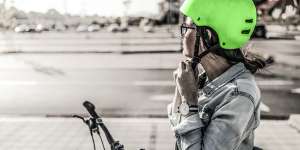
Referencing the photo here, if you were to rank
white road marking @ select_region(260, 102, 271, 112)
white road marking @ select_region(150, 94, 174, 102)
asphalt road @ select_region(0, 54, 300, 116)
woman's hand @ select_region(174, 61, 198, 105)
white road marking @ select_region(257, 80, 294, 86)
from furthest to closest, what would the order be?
1. white road marking @ select_region(257, 80, 294, 86)
2. white road marking @ select_region(150, 94, 174, 102)
3. asphalt road @ select_region(0, 54, 300, 116)
4. white road marking @ select_region(260, 102, 271, 112)
5. woman's hand @ select_region(174, 61, 198, 105)

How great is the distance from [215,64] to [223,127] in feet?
1.41

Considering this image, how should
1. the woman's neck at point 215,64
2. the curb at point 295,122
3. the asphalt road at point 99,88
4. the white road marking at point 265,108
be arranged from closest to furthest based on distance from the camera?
the woman's neck at point 215,64 → the curb at point 295,122 → the white road marking at point 265,108 → the asphalt road at point 99,88

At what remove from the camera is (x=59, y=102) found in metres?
11.2

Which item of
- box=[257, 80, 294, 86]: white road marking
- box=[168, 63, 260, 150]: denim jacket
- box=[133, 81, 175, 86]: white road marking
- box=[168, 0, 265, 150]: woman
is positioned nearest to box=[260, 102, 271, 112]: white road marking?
box=[257, 80, 294, 86]: white road marking

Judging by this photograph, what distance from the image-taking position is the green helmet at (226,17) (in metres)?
2.22

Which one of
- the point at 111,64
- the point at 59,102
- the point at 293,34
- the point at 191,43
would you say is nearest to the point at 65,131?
the point at 59,102

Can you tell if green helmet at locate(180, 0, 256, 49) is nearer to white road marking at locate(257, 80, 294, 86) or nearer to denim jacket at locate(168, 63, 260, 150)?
denim jacket at locate(168, 63, 260, 150)

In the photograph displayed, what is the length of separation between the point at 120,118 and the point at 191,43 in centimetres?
697

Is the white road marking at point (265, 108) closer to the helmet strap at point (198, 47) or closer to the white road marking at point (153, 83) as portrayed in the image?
the white road marking at point (153, 83)

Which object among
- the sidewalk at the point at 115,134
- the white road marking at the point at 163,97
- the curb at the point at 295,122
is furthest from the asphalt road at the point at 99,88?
the curb at the point at 295,122

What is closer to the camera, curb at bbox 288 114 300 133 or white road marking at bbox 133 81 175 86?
curb at bbox 288 114 300 133

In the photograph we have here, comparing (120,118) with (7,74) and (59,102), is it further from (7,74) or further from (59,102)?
(7,74)

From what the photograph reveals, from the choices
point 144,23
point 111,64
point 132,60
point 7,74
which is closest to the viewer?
point 7,74

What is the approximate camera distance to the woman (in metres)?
2.03
